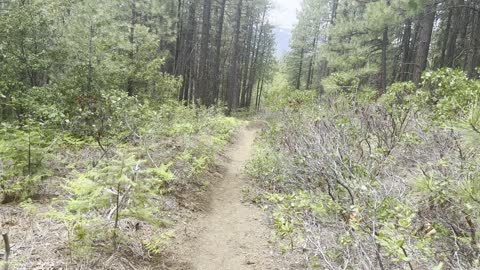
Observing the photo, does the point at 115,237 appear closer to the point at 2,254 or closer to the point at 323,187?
the point at 2,254

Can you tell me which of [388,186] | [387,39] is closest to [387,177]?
[388,186]

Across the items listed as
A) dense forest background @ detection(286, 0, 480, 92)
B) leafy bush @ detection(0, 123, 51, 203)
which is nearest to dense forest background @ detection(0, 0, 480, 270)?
leafy bush @ detection(0, 123, 51, 203)

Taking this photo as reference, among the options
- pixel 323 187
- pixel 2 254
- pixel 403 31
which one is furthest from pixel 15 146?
pixel 403 31

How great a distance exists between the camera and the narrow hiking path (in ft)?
13.8

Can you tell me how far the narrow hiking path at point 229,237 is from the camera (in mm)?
4207

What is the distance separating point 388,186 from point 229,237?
234 cm

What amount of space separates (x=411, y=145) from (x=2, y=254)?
5.44 metres

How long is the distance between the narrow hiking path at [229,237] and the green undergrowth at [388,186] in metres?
0.34

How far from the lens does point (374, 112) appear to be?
23.8ft

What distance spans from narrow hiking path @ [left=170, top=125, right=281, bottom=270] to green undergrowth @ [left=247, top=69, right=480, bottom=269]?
0.34 metres

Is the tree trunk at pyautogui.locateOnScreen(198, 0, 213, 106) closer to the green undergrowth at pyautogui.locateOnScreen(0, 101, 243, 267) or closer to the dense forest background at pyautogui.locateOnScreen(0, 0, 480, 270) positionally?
the dense forest background at pyautogui.locateOnScreen(0, 0, 480, 270)

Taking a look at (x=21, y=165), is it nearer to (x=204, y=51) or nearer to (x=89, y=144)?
(x=89, y=144)

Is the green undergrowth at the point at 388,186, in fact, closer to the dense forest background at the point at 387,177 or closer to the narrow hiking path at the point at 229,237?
the dense forest background at the point at 387,177

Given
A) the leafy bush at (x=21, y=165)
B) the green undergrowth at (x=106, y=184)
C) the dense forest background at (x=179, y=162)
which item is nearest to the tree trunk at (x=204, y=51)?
the dense forest background at (x=179, y=162)
